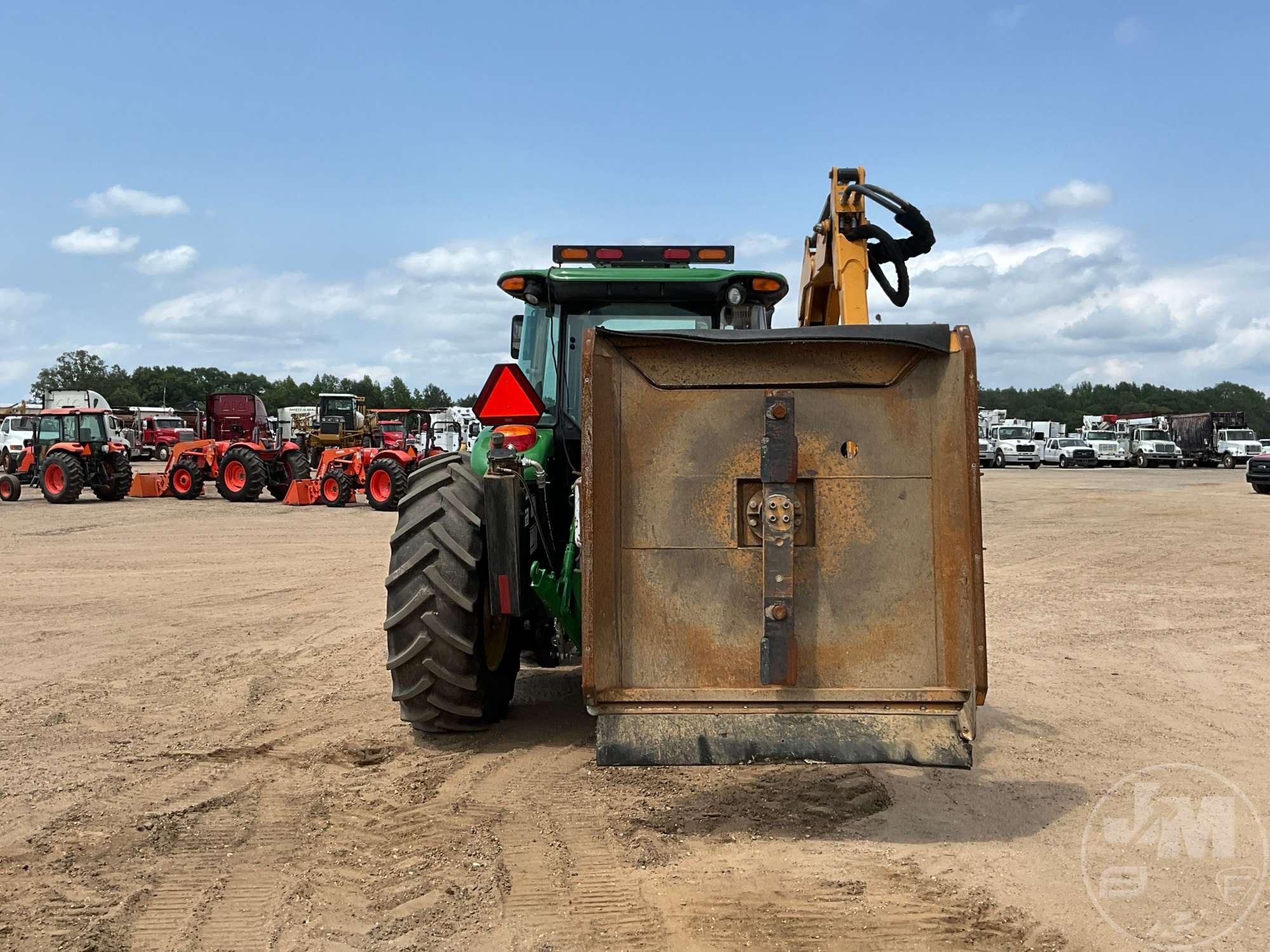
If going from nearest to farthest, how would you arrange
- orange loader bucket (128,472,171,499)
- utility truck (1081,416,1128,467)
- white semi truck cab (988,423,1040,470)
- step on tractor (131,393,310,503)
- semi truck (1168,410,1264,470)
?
step on tractor (131,393,310,503) → orange loader bucket (128,472,171,499) → semi truck (1168,410,1264,470) → white semi truck cab (988,423,1040,470) → utility truck (1081,416,1128,467)

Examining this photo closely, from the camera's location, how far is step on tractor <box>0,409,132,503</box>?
2250cm

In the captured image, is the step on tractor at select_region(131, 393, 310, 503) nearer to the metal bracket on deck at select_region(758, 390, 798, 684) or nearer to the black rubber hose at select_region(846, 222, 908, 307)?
the black rubber hose at select_region(846, 222, 908, 307)

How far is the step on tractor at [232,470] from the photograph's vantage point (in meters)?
22.9

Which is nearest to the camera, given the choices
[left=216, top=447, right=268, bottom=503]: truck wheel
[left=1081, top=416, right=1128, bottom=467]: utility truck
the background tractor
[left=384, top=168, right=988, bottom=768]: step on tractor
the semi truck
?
[left=384, top=168, right=988, bottom=768]: step on tractor

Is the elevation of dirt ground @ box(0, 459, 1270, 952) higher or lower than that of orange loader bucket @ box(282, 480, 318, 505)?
lower

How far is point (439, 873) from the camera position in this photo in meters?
3.59

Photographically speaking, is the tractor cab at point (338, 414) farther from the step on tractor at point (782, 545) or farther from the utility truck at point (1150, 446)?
the utility truck at point (1150, 446)

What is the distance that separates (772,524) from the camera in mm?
3762

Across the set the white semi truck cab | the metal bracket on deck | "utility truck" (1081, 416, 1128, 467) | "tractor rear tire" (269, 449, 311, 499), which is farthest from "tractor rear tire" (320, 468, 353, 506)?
"utility truck" (1081, 416, 1128, 467)

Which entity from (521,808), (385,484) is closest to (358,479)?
(385,484)

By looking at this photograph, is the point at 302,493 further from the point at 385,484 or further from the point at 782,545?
the point at 782,545

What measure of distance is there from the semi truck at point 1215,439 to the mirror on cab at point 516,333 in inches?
1818

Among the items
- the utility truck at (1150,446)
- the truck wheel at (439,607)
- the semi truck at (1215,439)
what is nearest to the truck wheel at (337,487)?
the truck wheel at (439,607)

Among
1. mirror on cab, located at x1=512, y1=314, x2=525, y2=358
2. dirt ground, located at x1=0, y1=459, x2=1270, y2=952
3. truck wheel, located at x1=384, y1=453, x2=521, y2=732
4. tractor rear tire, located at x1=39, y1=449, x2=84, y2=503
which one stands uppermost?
mirror on cab, located at x1=512, y1=314, x2=525, y2=358
